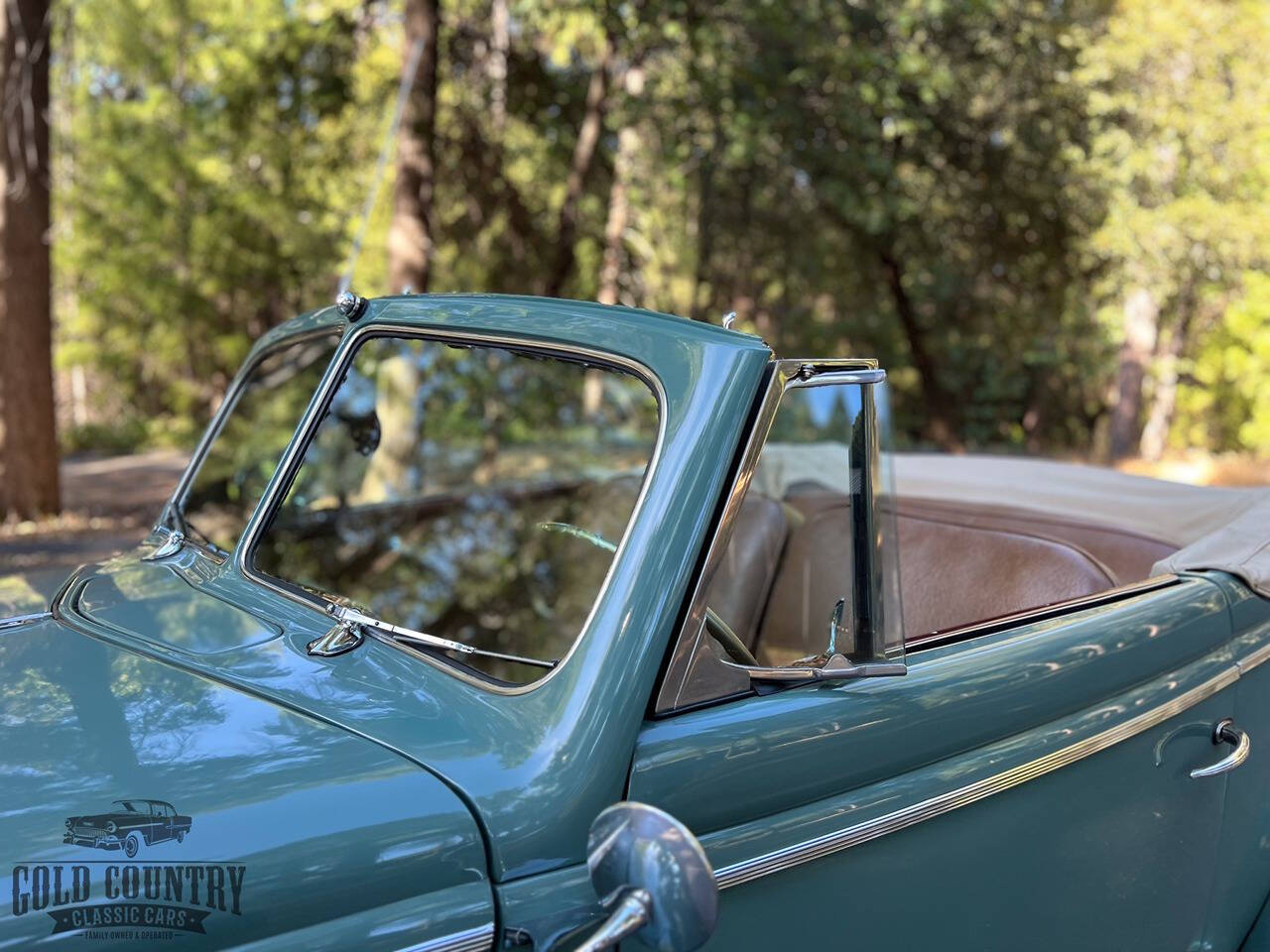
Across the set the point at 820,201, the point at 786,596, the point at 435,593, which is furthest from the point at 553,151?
the point at 786,596

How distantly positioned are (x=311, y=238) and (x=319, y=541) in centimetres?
1933

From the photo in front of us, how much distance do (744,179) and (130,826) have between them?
15.3 m

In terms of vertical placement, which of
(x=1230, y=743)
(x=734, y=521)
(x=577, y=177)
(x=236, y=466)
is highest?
(x=577, y=177)

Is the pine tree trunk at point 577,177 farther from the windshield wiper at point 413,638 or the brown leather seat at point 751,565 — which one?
the windshield wiper at point 413,638

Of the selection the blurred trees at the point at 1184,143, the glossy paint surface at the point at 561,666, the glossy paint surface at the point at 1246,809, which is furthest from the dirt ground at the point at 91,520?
the blurred trees at the point at 1184,143

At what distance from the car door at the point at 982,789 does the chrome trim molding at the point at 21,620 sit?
1.16 metres

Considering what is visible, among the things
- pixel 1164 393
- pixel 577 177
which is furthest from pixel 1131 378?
pixel 577 177

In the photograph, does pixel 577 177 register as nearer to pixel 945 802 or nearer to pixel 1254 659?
pixel 1254 659

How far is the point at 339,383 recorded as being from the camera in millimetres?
2061

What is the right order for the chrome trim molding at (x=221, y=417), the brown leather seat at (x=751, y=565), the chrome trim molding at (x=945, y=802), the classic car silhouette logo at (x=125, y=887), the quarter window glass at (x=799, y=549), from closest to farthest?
the classic car silhouette logo at (x=125, y=887) → the chrome trim molding at (x=945, y=802) → the quarter window glass at (x=799, y=549) → the chrome trim molding at (x=221, y=417) → the brown leather seat at (x=751, y=565)

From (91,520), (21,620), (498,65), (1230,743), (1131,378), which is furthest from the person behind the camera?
A: (1131,378)

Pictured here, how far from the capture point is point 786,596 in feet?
10.2

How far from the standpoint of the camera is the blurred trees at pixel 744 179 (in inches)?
425

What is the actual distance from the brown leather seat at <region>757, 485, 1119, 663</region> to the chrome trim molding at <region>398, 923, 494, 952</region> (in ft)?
5.10
